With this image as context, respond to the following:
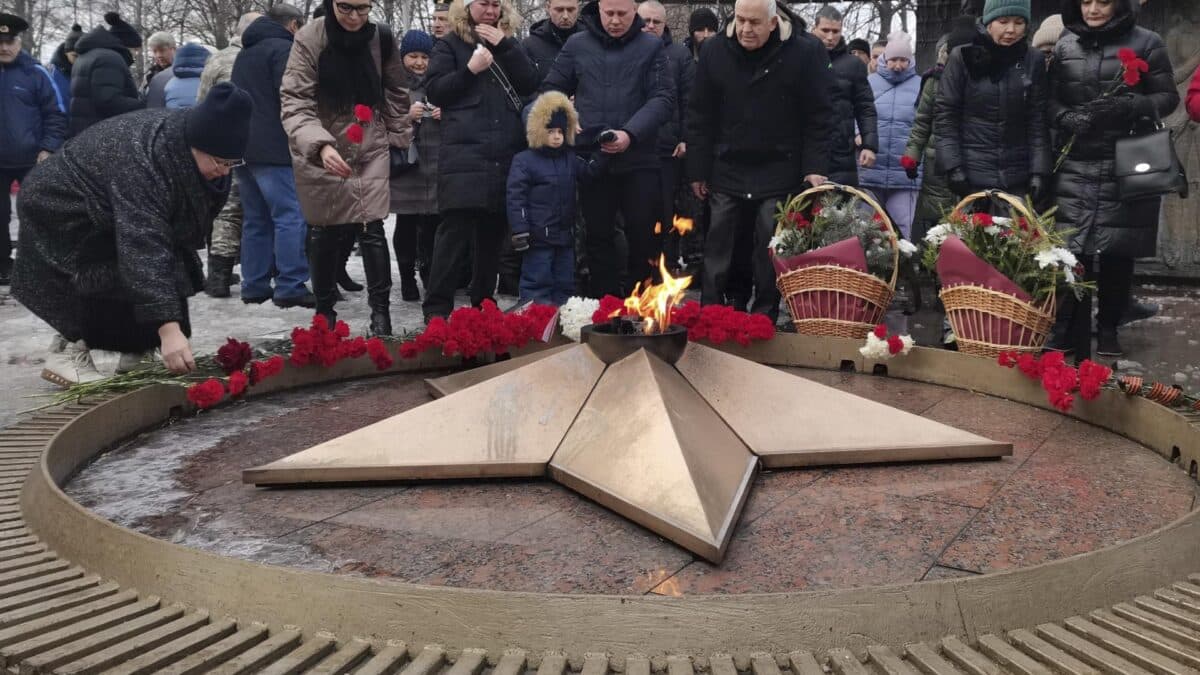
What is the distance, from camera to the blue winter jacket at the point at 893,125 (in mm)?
7980

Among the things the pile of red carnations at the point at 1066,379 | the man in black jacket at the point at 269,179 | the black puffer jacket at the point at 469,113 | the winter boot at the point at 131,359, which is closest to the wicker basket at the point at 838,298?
the pile of red carnations at the point at 1066,379

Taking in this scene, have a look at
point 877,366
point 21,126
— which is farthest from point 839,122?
point 21,126

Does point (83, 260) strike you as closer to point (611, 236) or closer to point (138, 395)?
point (138, 395)

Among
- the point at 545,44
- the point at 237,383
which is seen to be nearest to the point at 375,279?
the point at 545,44

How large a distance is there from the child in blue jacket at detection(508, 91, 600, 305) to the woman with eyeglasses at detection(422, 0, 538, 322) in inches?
5.7

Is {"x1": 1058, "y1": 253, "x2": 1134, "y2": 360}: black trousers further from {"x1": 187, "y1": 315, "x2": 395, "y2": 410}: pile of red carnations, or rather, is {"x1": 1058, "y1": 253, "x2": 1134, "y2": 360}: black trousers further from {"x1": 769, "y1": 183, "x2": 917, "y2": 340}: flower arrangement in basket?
{"x1": 187, "y1": 315, "x2": 395, "y2": 410}: pile of red carnations

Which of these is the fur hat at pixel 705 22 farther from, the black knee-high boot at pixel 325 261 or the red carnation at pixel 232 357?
the red carnation at pixel 232 357

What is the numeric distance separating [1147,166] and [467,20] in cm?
387

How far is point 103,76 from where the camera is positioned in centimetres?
867

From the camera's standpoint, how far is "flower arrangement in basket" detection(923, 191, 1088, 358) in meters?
4.38

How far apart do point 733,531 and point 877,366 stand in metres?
2.20

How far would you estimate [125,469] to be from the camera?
3346 millimetres

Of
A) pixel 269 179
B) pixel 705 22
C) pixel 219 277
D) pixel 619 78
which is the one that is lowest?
pixel 219 277

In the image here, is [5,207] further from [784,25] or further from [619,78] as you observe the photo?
[784,25]
